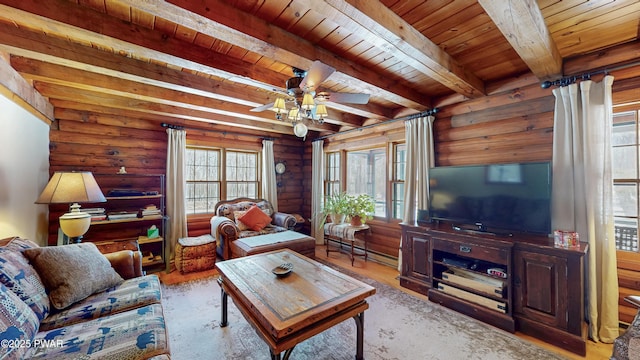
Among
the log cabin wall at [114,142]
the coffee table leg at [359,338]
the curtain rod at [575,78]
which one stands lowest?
the coffee table leg at [359,338]

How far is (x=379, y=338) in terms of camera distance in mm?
2125

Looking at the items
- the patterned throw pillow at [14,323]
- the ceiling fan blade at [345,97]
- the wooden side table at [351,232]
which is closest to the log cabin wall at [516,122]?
the wooden side table at [351,232]

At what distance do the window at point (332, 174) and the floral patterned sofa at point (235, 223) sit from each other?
1.19 metres

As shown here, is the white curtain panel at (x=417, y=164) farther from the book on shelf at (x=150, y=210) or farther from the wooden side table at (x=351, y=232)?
the book on shelf at (x=150, y=210)

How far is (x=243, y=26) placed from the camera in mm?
1628

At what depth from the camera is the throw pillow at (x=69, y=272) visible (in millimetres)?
1611

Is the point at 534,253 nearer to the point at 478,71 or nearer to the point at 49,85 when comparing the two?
the point at 478,71

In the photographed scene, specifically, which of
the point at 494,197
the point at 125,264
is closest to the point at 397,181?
the point at 494,197

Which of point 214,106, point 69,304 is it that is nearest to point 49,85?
point 214,106

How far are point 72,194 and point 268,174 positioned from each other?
3082mm

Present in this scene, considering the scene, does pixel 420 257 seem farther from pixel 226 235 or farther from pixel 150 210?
pixel 150 210

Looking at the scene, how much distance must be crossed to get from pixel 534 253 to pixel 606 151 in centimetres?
107

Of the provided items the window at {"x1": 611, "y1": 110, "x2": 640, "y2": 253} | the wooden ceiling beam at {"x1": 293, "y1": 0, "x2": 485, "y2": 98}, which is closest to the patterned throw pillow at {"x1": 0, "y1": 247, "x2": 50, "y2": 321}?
the wooden ceiling beam at {"x1": 293, "y1": 0, "x2": 485, "y2": 98}

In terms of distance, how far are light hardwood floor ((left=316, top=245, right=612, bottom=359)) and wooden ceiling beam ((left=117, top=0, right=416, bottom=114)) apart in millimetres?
2519
